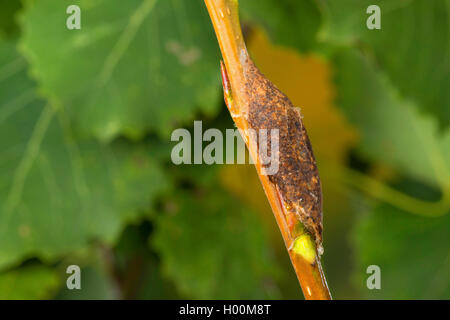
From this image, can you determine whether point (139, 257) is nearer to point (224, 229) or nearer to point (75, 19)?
point (224, 229)

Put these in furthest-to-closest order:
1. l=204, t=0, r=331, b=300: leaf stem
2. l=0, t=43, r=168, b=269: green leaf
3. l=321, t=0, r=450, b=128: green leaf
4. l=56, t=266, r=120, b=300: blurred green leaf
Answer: l=56, t=266, r=120, b=300: blurred green leaf, l=0, t=43, r=168, b=269: green leaf, l=321, t=0, r=450, b=128: green leaf, l=204, t=0, r=331, b=300: leaf stem

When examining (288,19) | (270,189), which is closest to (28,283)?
(288,19)

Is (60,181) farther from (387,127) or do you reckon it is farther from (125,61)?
(387,127)

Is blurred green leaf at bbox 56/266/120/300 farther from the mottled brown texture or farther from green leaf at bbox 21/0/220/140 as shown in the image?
the mottled brown texture

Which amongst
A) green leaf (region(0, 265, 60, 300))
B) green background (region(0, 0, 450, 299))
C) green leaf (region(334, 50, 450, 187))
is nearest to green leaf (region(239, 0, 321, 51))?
green background (region(0, 0, 450, 299))

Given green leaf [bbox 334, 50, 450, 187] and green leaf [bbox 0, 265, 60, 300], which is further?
green leaf [bbox 334, 50, 450, 187]

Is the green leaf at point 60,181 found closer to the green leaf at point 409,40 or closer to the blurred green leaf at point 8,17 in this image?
the blurred green leaf at point 8,17

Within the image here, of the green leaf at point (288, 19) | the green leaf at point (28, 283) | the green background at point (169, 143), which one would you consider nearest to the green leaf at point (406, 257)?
the green background at point (169, 143)
